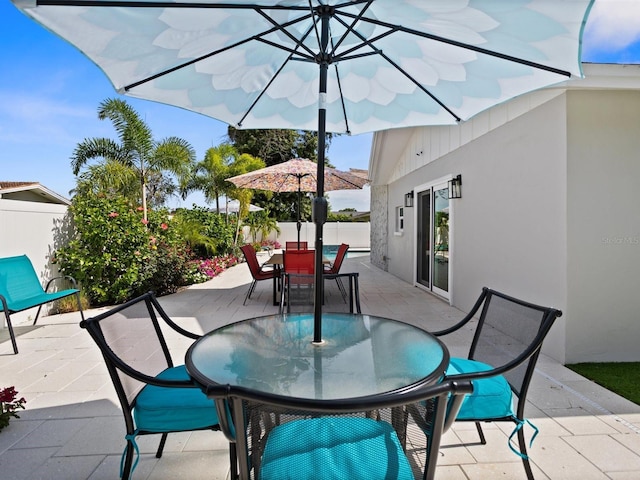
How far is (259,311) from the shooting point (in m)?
6.41

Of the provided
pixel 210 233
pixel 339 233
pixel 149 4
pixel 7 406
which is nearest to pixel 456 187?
pixel 149 4

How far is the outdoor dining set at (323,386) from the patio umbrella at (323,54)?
1.56ft

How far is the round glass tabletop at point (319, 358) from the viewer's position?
1585 mm

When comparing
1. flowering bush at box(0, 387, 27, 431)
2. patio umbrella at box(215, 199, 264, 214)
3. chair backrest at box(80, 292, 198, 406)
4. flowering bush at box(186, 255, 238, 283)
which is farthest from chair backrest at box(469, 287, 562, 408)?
patio umbrella at box(215, 199, 264, 214)

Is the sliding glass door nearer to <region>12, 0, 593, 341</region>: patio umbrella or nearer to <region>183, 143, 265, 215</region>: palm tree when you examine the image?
<region>12, 0, 593, 341</region>: patio umbrella

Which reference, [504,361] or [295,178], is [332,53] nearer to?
[504,361]

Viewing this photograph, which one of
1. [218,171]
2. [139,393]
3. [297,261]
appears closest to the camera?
[139,393]

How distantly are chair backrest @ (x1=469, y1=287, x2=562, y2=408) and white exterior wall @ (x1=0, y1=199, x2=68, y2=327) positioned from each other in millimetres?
6090

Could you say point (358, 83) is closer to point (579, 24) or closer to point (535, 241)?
point (579, 24)

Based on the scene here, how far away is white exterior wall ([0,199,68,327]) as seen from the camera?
532cm

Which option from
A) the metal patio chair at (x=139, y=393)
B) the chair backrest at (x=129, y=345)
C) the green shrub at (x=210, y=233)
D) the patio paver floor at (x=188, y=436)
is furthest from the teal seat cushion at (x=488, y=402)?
the green shrub at (x=210, y=233)

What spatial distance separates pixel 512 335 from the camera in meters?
2.28

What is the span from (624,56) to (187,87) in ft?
14.1

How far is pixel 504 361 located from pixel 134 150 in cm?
973
